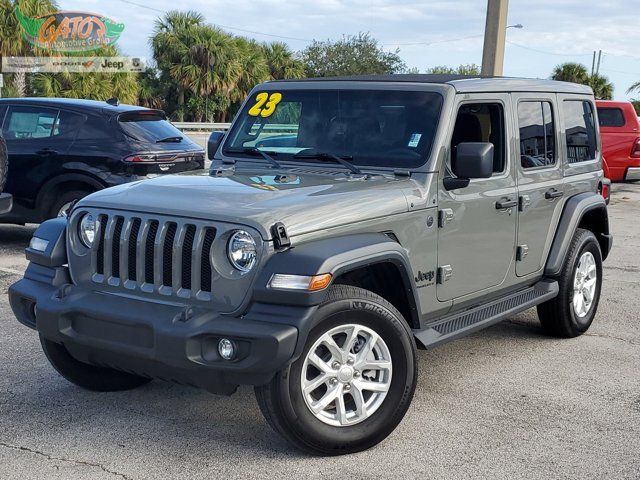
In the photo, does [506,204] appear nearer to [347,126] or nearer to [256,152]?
[347,126]

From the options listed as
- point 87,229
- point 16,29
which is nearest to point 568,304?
point 87,229

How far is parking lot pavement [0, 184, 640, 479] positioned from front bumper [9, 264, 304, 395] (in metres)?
0.42

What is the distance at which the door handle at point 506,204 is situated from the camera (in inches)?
208

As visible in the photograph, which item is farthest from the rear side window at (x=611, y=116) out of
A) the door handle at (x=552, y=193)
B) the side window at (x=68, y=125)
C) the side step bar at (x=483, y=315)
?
the side step bar at (x=483, y=315)

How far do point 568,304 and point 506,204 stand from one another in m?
1.18

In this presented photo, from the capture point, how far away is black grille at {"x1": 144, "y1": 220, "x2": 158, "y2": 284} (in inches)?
162

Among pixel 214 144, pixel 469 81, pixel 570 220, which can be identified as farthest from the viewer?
pixel 570 220

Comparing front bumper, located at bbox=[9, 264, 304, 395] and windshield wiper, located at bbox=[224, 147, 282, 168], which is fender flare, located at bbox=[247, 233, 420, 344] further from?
windshield wiper, located at bbox=[224, 147, 282, 168]

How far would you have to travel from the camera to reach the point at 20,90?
32.1 meters

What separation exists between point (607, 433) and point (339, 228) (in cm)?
177

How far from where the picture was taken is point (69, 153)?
934 cm

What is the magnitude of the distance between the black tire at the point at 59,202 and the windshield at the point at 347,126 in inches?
169

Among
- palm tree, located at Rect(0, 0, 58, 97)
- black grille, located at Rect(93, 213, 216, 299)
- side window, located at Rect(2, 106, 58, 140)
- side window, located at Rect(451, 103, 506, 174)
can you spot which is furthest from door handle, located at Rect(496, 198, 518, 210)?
palm tree, located at Rect(0, 0, 58, 97)

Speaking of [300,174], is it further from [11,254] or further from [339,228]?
[11,254]
